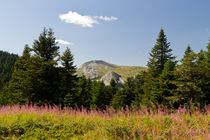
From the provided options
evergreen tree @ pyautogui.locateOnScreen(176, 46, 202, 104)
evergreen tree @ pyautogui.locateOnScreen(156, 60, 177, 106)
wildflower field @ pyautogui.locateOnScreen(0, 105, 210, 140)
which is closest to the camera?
wildflower field @ pyautogui.locateOnScreen(0, 105, 210, 140)

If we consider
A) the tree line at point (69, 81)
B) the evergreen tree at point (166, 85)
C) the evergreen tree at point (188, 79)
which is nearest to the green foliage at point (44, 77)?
the tree line at point (69, 81)

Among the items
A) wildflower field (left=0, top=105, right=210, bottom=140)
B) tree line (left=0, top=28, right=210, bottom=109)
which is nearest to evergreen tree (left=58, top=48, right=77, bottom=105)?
tree line (left=0, top=28, right=210, bottom=109)

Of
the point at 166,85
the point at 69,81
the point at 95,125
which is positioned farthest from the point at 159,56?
the point at 95,125

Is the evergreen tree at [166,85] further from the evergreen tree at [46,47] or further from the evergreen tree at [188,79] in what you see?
the evergreen tree at [46,47]

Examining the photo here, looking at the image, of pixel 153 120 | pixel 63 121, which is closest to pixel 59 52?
pixel 63 121

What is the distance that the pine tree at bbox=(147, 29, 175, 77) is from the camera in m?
29.7

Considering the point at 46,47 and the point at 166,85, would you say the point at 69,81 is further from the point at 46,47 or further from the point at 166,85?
the point at 166,85

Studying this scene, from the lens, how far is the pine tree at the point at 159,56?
29734 mm

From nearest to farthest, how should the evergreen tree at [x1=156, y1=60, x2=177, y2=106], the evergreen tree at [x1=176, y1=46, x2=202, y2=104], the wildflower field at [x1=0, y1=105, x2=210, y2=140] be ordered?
the wildflower field at [x1=0, y1=105, x2=210, y2=140] < the evergreen tree at [x1=176, y1=46, x2=202, y2=104] < the evergreen tree at [x1=156, y1=60, x2=177, y2=106]

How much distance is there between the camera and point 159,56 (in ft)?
98.3

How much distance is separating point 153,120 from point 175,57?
2875 cm

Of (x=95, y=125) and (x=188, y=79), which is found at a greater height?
(x=188, y=79)

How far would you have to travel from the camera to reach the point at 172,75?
2423 centimetres

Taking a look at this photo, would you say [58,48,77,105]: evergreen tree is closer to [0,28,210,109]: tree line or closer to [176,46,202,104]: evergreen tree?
[0,28,210,109]: tree line
